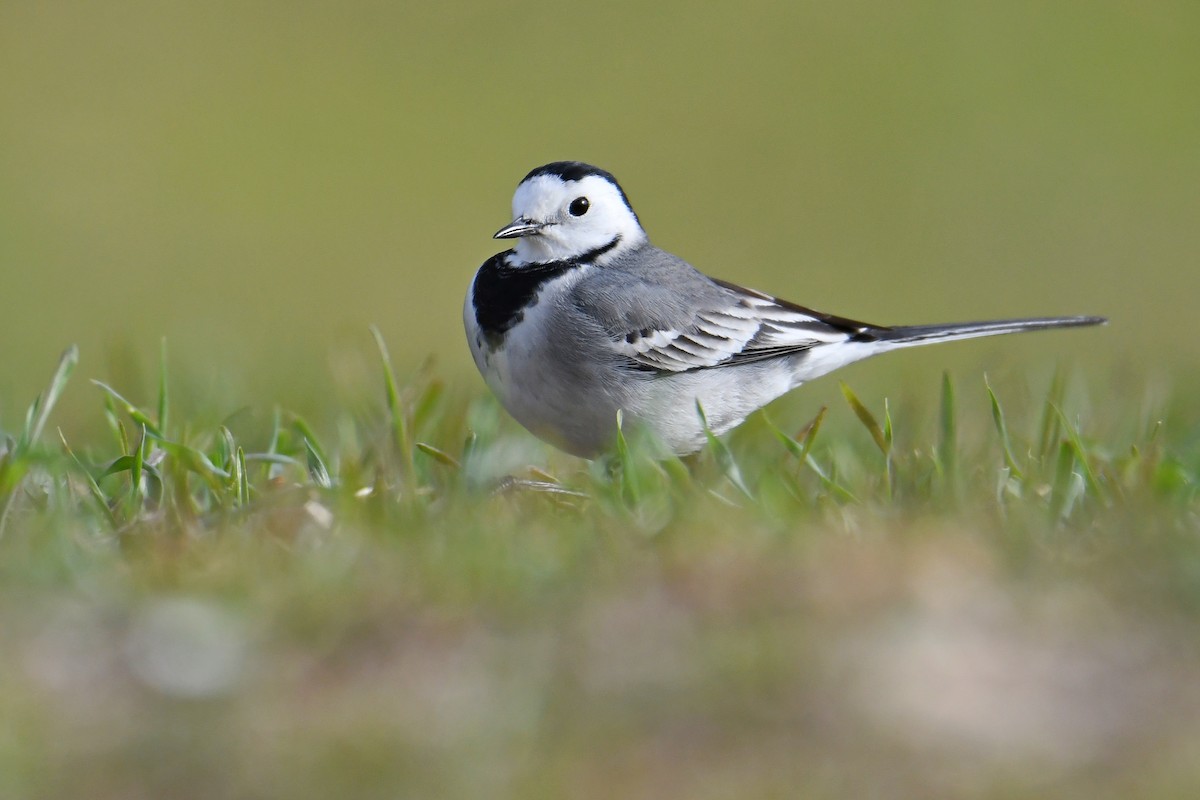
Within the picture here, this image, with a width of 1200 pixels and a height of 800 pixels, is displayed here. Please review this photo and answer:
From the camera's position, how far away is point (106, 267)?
492 inches

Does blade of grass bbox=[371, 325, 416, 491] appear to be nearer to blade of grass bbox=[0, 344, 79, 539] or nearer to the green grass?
the green grass

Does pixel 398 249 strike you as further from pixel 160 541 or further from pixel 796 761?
pixel 796 761

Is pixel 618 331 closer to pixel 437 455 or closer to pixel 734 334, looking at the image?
pixel 734 334

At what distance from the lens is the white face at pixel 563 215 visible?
5730 mm

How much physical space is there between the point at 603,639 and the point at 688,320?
248 cm

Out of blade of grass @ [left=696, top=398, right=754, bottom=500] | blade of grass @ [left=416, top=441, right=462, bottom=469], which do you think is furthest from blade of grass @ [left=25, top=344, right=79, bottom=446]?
blade of grass @ [left=696, top=398, right=754, bottom=500]

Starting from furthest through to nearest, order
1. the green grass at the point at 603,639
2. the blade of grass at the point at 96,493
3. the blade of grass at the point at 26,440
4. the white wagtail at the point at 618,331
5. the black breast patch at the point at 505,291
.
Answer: the black breast patch at the point at 505,291 → the white wagtail at the point at 618,331 → the blade of grass at the point at 96,493 → the blade of grass at the point at 26,440 → the green grass at the point at 603,639

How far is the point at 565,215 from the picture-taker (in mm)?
5754

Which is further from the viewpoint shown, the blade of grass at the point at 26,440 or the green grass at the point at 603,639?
the blade of grass at the point at 26,440

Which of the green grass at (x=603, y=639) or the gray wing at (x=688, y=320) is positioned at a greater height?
the gray wing at (x=688, y=320)

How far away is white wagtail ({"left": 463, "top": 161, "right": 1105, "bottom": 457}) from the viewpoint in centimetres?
516

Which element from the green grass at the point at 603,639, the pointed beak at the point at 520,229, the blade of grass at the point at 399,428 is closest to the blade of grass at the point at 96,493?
the green grass at the point at 603,639

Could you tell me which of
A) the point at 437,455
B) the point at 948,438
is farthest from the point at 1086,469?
the point at 437,455

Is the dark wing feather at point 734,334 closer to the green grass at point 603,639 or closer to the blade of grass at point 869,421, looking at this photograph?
the blade of grass at point 869,421
